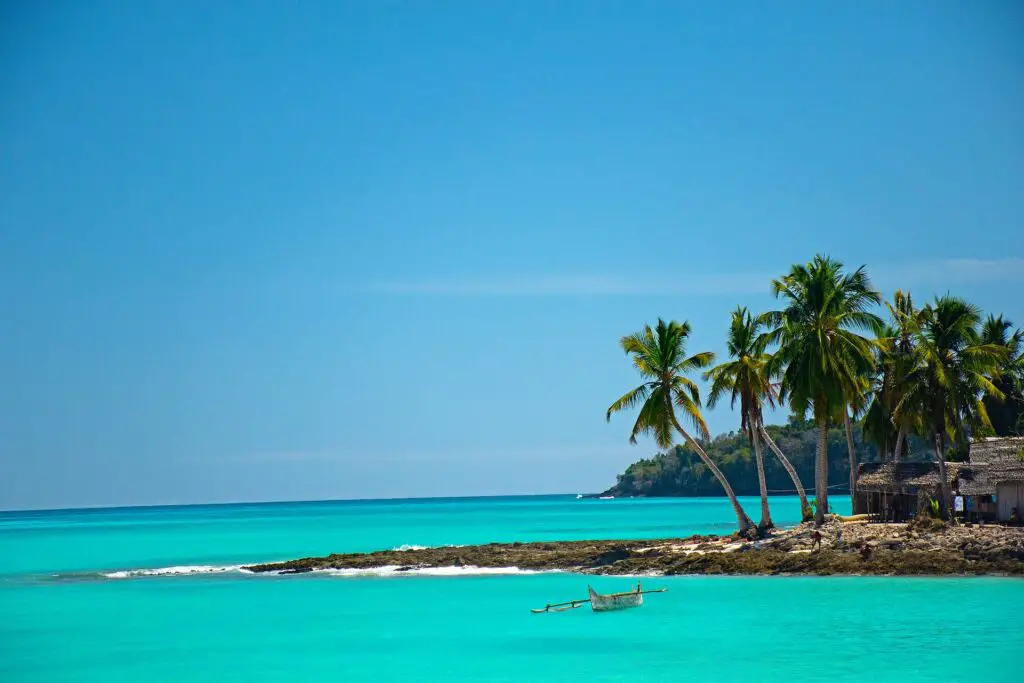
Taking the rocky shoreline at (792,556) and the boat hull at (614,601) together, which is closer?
the boat hull at (614,601)

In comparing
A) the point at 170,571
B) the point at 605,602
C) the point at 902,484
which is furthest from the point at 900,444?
the point at 170,571

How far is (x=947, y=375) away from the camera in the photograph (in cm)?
3588

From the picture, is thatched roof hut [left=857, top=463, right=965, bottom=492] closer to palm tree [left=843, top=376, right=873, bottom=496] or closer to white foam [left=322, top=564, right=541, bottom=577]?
palm tree [left=843, top=376, right=873, bottom=496]

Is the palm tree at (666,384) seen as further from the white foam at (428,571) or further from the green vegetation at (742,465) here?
the green vegetation at (742,465)

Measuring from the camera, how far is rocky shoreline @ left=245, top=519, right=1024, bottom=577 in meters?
31.7

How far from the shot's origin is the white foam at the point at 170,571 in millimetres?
41906

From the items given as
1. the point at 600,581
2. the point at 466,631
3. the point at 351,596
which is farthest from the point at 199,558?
the point at 466,631

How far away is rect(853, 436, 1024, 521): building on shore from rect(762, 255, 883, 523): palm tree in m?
3.39

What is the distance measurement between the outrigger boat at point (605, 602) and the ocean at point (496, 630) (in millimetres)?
348

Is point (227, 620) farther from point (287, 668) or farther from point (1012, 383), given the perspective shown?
point (1012, 383)

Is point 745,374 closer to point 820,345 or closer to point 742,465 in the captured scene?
point 820,345

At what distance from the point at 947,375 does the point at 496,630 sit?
61.3 feet

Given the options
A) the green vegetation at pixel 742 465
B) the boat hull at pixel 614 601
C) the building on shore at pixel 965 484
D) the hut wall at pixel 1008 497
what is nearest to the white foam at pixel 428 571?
the boat hull at pixel 614 601

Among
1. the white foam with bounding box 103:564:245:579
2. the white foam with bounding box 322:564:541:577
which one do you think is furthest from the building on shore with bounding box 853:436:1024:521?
the white foam with bounding box 103:564:245:579
